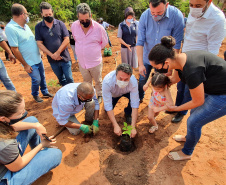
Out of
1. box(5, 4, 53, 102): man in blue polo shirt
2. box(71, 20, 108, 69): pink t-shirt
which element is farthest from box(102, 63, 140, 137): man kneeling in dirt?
box(5, 4, 53, 102): man in blue polo shirt

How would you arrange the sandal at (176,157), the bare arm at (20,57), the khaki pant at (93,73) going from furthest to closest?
the khaki pant at (93,73) < the bare arm at (20,57) < the sandal at (176,157)

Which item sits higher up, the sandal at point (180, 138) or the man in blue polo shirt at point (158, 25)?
the man in blue polo shirt at point (158, 25)

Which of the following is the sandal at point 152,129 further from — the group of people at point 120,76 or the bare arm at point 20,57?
the bare arm at point 20,57

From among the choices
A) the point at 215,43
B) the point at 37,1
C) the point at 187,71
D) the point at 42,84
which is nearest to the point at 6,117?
the point at 187,71

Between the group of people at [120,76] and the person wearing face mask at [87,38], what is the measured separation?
0.02 metres

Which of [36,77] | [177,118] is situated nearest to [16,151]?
[36,77]

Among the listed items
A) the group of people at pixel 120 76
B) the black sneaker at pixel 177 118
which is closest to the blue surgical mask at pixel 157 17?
the group of people at pixel 120 76

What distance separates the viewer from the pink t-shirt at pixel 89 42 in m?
3.21

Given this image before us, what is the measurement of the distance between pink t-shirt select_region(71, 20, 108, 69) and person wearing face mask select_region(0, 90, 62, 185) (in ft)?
5.93

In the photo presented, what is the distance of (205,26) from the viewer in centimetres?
218

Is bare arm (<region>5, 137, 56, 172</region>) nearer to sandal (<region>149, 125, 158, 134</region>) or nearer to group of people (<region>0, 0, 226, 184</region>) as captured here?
group of people (<region>0, 0, 226, 184</region>)

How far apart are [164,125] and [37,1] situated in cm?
1419

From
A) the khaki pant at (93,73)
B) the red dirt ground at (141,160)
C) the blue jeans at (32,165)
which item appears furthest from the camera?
the khaki pant at (93,73)

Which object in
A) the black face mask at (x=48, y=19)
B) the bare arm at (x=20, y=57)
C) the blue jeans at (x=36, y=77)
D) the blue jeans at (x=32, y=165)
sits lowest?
the blue jeans at (x=32, y=165)
